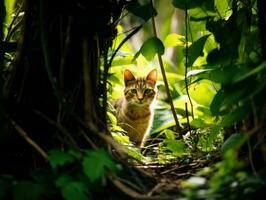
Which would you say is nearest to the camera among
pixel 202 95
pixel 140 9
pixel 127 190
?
pixel 127 190

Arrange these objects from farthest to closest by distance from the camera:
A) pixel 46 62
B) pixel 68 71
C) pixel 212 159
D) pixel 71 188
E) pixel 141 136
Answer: pixel 141 136
pixel 212 159
pixel 68 71
pixel 46 62
pixel 71 188

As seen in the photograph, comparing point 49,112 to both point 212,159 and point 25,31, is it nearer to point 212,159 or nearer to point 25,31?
point 25,31

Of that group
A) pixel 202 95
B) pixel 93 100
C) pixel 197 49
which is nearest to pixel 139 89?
pixel 202 95

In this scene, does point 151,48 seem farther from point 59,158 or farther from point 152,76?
point 152,76

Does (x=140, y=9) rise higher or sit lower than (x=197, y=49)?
higher

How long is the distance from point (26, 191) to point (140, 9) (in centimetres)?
103

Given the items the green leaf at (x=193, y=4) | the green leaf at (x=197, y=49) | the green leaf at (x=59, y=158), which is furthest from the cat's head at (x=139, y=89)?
the green leaf at (x=59, y=158)

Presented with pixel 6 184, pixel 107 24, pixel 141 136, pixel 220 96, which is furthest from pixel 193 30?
pixel 141 136

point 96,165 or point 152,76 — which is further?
point 152,76

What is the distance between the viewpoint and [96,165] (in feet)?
5.15

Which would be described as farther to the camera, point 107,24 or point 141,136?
point 141,136

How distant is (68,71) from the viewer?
6.51 feet

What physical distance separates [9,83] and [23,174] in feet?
1.19

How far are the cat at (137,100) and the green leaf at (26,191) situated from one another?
3466mm
